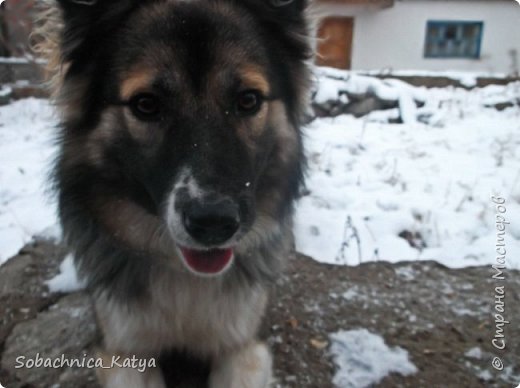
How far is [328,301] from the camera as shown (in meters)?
2.51

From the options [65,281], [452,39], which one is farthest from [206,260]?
[452,39]

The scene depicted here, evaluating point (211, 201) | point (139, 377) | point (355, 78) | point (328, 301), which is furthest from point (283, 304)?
point (355, 78)

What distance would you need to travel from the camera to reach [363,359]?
2.07 meters

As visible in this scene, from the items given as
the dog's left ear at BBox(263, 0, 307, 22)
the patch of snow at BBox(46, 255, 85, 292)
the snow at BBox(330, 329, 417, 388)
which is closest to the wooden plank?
the dog's left ear at BBox(263, 0, 307, 22)

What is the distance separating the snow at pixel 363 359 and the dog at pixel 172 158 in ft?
1.15

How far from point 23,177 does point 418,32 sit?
12030 mm

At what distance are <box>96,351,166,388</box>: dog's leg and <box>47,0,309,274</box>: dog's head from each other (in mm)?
512

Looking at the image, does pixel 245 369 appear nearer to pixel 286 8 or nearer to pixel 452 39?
pixel 286 8

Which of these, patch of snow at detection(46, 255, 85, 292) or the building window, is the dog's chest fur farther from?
the building window

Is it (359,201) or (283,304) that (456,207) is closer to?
(359,201)

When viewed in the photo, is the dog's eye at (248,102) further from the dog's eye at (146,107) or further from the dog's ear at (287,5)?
the dog's ear at (287,5)

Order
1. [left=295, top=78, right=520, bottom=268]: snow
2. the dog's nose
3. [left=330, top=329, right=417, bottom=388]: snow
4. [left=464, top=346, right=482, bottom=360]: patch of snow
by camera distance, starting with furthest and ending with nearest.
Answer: [left=295, top=78, right=520, bottom=268]: snow → [left=464, top=346, right=482, bottom=360]: patch of snow → [left=330, top=329, right=417, bottom=388]: snow → the dog's nose

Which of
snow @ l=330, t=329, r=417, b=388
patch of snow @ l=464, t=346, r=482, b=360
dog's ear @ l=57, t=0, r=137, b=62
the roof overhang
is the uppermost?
the roof overhang

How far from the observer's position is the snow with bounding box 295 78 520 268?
120 inches
